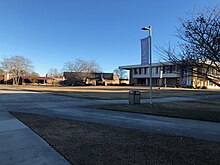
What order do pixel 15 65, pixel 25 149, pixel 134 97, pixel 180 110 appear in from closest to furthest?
1. pixel 25 149
2. pixel 180 110
3. pixel 134 97
4. pixel 15 65

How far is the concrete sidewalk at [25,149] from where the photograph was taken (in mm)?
4602

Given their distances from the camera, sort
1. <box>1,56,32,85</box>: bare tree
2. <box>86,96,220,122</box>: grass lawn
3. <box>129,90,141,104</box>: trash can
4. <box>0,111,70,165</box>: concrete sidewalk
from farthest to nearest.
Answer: <box>1,56,32,85</box>: bare tree < <box>129,90,141,104</box>: trash can < <box>86,96,220,122</box>: grass lawn < <box>0,111,70,165</box>: concrete sidewalk

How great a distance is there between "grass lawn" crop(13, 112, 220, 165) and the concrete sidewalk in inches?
8.8

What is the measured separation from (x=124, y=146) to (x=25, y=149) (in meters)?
2.49

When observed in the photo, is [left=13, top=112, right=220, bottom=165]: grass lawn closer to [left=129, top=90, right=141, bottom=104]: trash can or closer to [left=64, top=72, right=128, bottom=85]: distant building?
[left=129, top=90, right=141, bottom=104]: trash can

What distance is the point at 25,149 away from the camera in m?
5.42

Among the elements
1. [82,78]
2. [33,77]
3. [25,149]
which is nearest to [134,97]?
[25,149]

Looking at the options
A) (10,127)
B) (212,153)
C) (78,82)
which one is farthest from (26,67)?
(212,153)

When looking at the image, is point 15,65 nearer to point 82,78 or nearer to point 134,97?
point 82,78

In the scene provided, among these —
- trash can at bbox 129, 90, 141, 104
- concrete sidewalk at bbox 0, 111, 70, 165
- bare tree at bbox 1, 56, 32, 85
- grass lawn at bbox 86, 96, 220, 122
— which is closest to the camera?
concrete sidewalk at bbox 0, 111, 70, 165

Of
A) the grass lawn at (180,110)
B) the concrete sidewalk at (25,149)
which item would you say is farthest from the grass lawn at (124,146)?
the grass lawn at (180,110)

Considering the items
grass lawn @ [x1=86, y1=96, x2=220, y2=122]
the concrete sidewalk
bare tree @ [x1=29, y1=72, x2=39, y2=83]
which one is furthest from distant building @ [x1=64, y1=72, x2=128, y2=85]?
the concrete sidewalk

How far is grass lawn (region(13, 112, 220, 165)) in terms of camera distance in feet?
15.2

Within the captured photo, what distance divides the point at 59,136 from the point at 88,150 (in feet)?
5.53
